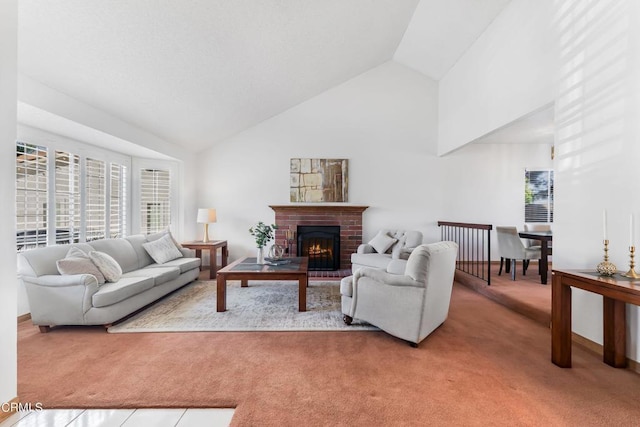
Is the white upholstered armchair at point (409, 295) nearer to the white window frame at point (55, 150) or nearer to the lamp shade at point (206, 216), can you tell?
the lamp shade at point (206, 216)

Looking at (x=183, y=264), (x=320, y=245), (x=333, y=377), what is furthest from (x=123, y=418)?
(x=320, y=245)

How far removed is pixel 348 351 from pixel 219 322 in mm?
1518

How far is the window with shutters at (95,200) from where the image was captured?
4477 millimetres

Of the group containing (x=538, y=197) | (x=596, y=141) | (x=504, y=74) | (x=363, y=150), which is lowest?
(x=538, y=197)

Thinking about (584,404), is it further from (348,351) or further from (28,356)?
(28,356)

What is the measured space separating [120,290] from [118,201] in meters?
2.76

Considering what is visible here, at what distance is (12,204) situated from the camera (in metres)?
1.90

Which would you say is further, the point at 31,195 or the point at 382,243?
the point at 382,243

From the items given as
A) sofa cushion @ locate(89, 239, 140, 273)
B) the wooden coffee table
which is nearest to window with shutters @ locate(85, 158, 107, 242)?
sofa cushion @ locate(89, 239, 140, 273)

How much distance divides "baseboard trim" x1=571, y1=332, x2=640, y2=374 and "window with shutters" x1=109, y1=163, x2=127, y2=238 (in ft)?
21.4

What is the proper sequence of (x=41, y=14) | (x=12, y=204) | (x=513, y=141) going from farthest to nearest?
(x=513, y=141) < (x=41, y=14) < (x=12, y=204)

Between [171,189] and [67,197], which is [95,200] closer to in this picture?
[67,197]

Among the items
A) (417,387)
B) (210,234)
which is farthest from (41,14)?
(210,234)

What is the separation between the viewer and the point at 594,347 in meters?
2.61
